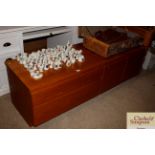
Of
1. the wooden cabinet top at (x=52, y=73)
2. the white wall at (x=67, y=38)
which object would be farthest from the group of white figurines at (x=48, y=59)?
the white wall at (x=67, y=38)

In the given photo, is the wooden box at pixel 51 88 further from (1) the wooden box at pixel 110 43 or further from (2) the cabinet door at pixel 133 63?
(2) the cabinet door at pixel 133 63

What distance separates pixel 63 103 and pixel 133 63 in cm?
103

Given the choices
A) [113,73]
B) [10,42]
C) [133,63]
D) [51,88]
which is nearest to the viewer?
[51,88]

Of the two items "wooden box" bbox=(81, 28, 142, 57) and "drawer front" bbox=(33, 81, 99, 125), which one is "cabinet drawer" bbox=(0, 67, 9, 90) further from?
"wooden box" bbox=(81, 28, 142, 57)

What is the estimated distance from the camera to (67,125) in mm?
1618

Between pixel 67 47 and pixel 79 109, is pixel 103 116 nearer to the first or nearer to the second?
pixel 79 109

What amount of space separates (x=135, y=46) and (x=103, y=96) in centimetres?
67

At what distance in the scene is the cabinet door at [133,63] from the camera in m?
2.02

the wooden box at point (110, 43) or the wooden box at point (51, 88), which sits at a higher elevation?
the wooden box at point (110, 43)

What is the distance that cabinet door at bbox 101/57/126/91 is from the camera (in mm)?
1808

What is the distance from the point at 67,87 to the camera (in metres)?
1.50

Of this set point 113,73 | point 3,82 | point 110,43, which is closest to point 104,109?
point 113,73

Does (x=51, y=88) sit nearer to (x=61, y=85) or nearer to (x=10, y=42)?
(x=61, y=85)

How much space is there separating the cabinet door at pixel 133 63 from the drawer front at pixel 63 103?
1.65 feet
